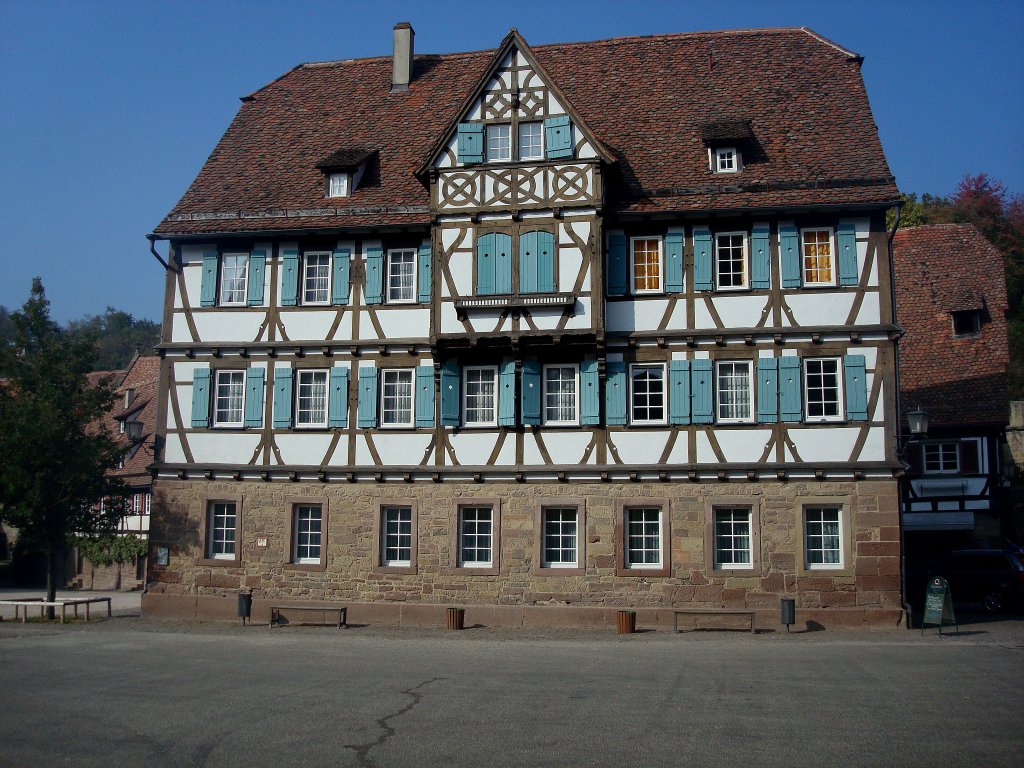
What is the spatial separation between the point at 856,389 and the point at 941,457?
10.5 meters

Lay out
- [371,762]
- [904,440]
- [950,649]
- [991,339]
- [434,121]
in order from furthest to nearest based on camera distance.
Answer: [991,339]
[434,121]
[904,440]
[950,649]
[371,762]

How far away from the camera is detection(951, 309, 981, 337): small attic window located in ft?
101

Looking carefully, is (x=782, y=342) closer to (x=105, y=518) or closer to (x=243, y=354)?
(x=243, y=354)

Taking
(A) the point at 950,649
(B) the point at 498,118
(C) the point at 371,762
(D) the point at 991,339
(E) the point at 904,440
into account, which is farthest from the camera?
(D) the point at 991,339

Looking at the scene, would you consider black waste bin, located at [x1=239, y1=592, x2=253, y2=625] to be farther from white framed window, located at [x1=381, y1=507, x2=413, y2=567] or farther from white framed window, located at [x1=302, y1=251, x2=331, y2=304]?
white framed window, located at [x1=302, y1=251, x2=331, y2=304]

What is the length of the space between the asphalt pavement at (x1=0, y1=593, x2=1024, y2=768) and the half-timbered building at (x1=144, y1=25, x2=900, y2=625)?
266cm

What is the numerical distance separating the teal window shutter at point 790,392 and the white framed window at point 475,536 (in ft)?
22.3

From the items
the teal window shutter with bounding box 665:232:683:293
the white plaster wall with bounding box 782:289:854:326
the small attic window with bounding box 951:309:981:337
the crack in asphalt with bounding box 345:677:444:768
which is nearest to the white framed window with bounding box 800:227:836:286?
the white plaster wall with bounding box 782:289:854:326

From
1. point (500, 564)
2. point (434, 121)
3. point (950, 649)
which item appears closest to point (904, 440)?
point (950, 649)

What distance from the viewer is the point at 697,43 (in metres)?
27.2

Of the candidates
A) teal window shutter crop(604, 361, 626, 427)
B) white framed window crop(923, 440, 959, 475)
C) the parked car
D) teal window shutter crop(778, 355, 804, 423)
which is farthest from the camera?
white framed window crop(923, 440, 959, 475)

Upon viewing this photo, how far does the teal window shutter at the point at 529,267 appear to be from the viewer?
22.2 meters

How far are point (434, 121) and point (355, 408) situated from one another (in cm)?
823

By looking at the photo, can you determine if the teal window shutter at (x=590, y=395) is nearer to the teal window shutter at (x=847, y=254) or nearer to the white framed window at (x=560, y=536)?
the white framed window at (x=560, y=536)
